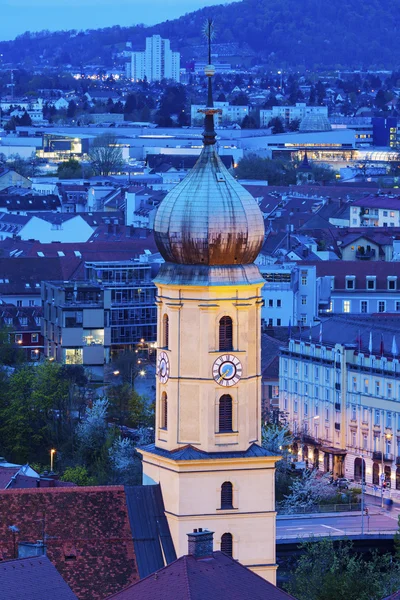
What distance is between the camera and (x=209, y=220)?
44094 millimetres

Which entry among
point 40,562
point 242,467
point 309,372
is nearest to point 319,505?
point 309,372

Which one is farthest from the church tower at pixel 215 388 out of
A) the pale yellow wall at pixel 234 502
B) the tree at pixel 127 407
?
the tree at pixel 127 407

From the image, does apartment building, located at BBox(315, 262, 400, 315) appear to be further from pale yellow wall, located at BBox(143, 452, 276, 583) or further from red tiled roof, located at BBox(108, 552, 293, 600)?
red tiled roof, located at BBox(108, 552, 293, 600)

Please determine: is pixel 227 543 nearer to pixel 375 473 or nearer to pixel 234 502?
pixel 234 502

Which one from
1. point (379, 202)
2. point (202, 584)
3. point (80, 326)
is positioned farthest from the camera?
point (379, 202)

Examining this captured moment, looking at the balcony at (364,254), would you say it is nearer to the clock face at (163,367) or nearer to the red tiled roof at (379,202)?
the red tiled roof at (379,202)

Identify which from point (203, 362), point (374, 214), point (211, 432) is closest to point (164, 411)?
point (211, 432)

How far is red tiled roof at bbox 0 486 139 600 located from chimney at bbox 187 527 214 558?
4094 millimetres

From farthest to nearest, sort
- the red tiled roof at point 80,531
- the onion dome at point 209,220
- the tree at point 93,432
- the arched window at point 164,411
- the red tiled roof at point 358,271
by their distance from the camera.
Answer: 1. the red tiled roof at point 358,271
2. the tree at point 93,432
3. the arched window at point 164,411
4. the onion dome at point 209,220
5. the red tiled roof at point 80,531

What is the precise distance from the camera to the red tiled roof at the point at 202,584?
116 feet

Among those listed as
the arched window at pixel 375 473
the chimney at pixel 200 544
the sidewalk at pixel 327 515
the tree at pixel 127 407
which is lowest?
the arched window at pixel 375 473

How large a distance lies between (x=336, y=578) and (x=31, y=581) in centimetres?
1448

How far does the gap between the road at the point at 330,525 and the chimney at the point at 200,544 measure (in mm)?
27449

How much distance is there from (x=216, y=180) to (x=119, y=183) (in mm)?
140987
